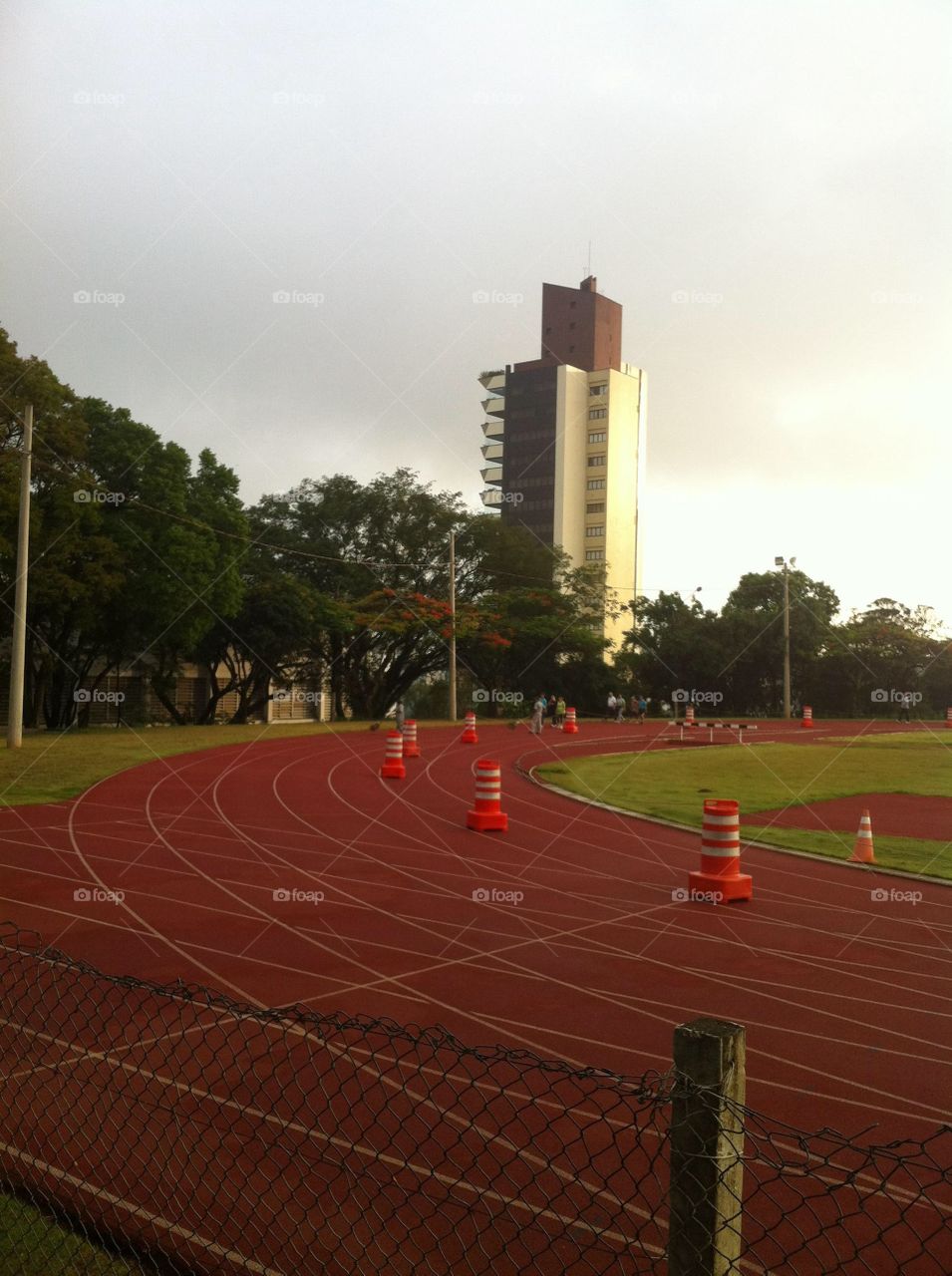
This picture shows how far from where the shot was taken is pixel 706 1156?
258 cm

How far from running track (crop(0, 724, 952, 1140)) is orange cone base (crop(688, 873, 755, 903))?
10.3 inches

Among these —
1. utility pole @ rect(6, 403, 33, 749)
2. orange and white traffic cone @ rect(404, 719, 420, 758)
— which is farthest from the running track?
utility pole @ rect(6, 403, 33, 749)

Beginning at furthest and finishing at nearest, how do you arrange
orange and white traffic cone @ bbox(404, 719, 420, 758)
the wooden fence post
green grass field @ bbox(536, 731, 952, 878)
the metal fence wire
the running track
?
orange and white traffic cone @ bbox(404, 719, 420, 758) < green grass field @ bbox(536, 731, 952, 878) < the running track < the metal fence wire < the wooden fence post

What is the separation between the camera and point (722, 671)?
63594 mm

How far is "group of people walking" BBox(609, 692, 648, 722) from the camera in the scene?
54.0 m

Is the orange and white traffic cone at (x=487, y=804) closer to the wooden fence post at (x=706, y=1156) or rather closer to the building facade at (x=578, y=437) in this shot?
the wooden fence post at (x=706, y=1156)

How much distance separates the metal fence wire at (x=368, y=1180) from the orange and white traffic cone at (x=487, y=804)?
30.4 ft

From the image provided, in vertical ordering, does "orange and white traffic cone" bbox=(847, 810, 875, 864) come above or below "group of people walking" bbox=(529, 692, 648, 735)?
below

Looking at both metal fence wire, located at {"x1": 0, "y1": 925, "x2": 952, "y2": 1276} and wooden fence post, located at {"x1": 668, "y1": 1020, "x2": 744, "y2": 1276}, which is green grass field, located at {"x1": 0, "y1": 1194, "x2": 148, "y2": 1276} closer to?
metal fence wire, located at {"x1": 0, "y1": 925, "x2": 952, "y2": 1276}

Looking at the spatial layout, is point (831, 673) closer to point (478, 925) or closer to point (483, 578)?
point (483, 578)

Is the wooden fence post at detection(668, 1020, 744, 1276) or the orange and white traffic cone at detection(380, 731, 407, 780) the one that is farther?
the orange and white traffic cone at detection(380, 731, 407, 780)

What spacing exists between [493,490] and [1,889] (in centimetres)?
9727

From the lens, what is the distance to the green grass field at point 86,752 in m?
19.4

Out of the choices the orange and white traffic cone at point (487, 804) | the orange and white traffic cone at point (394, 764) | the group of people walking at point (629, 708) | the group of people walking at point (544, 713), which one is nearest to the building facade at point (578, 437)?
the group of people walking at point (629, 708)
